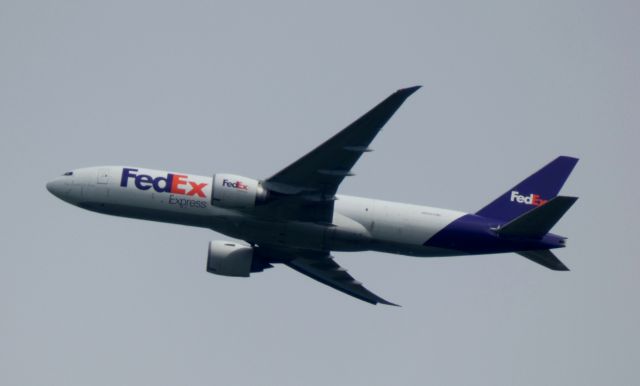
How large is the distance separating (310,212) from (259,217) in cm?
254

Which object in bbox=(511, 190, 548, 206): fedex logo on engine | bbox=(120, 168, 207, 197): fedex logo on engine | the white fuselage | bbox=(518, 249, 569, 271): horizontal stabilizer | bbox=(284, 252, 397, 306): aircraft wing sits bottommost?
bbox=(284, 252, 397, 306): aircraft wing

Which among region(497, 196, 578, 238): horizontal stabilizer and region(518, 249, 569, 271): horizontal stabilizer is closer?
region(497, 196, 578, 238): horizontal stabilizer

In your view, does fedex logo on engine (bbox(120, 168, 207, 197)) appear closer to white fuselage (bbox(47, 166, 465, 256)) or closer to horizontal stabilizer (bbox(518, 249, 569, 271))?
white fuselage (bbox(47, 166, 465, 256))

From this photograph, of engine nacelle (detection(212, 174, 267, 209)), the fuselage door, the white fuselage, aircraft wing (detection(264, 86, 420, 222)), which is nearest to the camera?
aircraft wing (detection(264, 86, 420, 222))

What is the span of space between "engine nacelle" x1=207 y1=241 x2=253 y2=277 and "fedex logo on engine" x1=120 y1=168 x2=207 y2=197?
5862 millimetres

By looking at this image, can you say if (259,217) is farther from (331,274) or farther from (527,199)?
(527,199)

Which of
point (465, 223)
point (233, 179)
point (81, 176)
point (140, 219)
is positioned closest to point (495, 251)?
point (465, 223)

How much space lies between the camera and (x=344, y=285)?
195 feet

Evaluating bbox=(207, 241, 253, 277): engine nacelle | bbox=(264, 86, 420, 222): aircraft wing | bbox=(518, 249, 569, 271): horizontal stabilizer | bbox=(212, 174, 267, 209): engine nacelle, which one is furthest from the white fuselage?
bbox=(518, 249, 569, 271): horizontal stabilizer

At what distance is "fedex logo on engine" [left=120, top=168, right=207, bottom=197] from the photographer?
51.9 m

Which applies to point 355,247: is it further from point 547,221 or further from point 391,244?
point 547,221

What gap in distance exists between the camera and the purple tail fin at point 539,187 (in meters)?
55.2

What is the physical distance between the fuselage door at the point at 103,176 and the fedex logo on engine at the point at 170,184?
0.90 m

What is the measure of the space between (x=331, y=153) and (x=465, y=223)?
28.3ft
